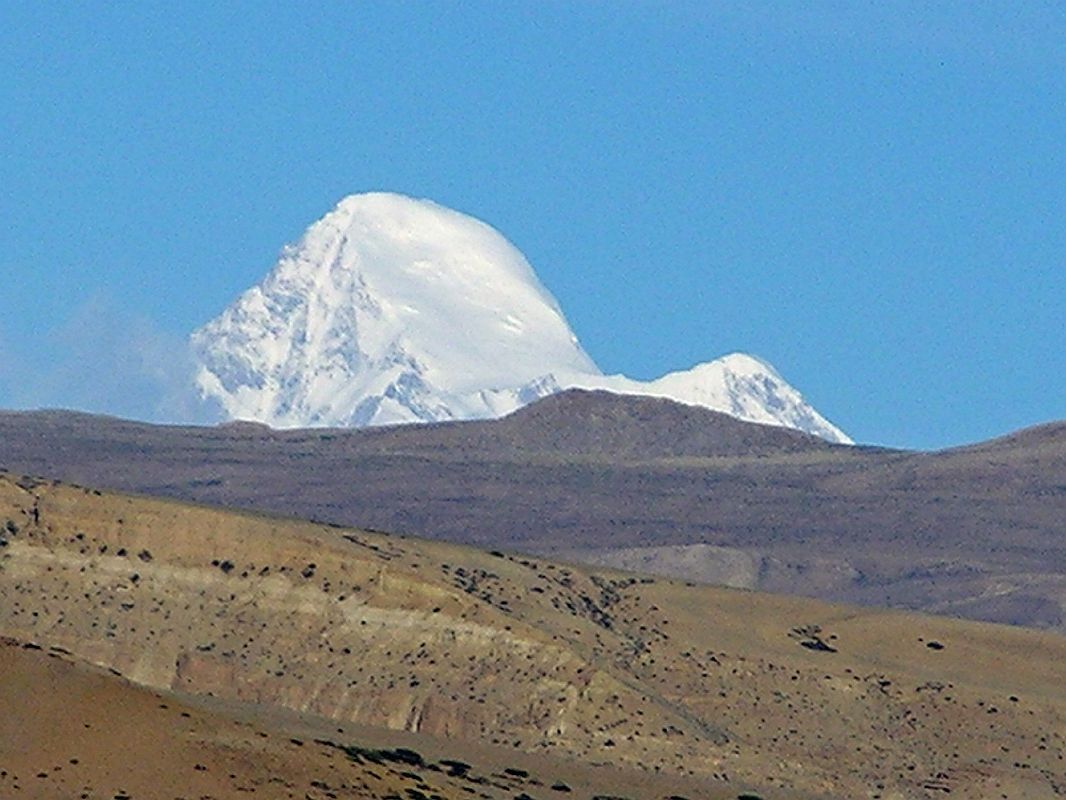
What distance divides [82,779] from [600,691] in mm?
35178

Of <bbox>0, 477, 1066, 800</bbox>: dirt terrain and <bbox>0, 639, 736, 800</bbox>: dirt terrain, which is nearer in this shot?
<bbox>0, 639, 736, 800</bbox>: dirt terrain

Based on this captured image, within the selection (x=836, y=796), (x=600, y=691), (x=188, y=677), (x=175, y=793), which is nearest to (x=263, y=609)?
(x=188, y=677)

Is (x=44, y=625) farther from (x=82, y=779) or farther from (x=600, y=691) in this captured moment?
(x=82, y=779)

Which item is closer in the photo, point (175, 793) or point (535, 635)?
point (175, 793)

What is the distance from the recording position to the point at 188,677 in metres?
102

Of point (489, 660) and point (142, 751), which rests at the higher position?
point (489, 660)

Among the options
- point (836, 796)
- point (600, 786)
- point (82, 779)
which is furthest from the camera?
point (836, 796)

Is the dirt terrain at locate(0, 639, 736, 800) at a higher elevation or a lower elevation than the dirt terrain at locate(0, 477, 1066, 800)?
lower

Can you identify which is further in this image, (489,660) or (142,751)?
(489,660)

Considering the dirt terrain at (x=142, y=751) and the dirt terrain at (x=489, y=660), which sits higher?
the dirt terrain at (x=489, y=660)

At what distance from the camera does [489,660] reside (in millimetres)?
102188

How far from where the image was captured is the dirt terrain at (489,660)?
99.2 metres

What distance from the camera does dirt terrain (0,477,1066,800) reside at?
99.2m

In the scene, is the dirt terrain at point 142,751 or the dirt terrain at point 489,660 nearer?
the dirt terrain at point 142,751
